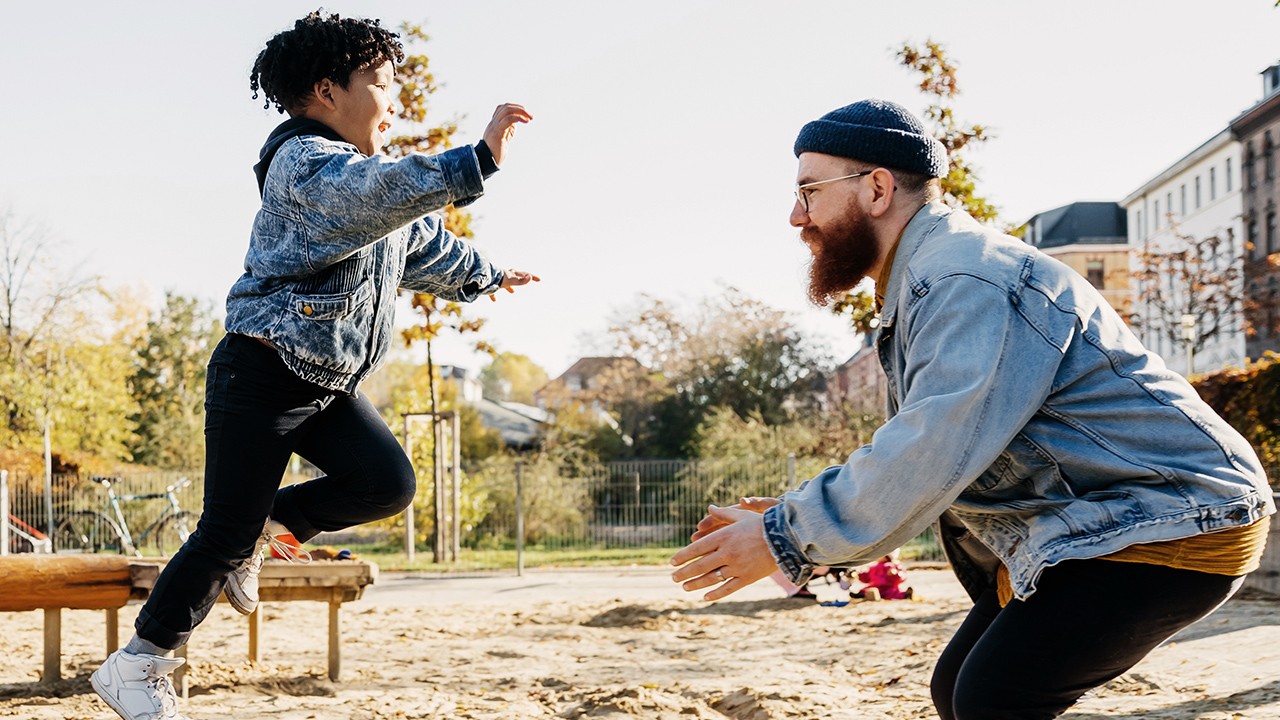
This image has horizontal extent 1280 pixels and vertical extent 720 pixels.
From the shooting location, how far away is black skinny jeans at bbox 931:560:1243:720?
2.30 meters

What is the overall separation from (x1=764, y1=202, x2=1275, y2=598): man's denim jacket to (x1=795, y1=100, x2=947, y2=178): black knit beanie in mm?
289

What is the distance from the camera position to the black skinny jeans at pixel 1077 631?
2.30m

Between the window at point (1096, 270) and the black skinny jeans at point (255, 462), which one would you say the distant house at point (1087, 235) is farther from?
the black skinny jeans at point (255, 462)

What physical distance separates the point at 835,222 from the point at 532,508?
1687 centimetres

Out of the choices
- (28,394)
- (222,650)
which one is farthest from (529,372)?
(222,650)

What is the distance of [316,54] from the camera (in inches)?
138

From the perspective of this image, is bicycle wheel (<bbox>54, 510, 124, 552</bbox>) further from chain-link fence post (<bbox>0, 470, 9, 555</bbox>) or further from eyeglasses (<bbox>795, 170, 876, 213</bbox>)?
eyeglasses (<bbox>795, 170, 876, 213</bbox>)

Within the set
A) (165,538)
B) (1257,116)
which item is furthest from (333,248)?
(1257,116)

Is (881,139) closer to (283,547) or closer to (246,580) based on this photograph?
(246,580)

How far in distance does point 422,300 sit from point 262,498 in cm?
1230

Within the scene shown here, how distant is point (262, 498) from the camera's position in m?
3.46

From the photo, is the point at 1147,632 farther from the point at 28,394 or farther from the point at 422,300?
the point at 28,394

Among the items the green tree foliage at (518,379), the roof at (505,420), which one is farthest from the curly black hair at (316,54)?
the green tree foliage at (518,379)

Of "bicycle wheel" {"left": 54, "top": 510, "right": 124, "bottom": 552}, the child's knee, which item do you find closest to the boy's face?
the child's knee
